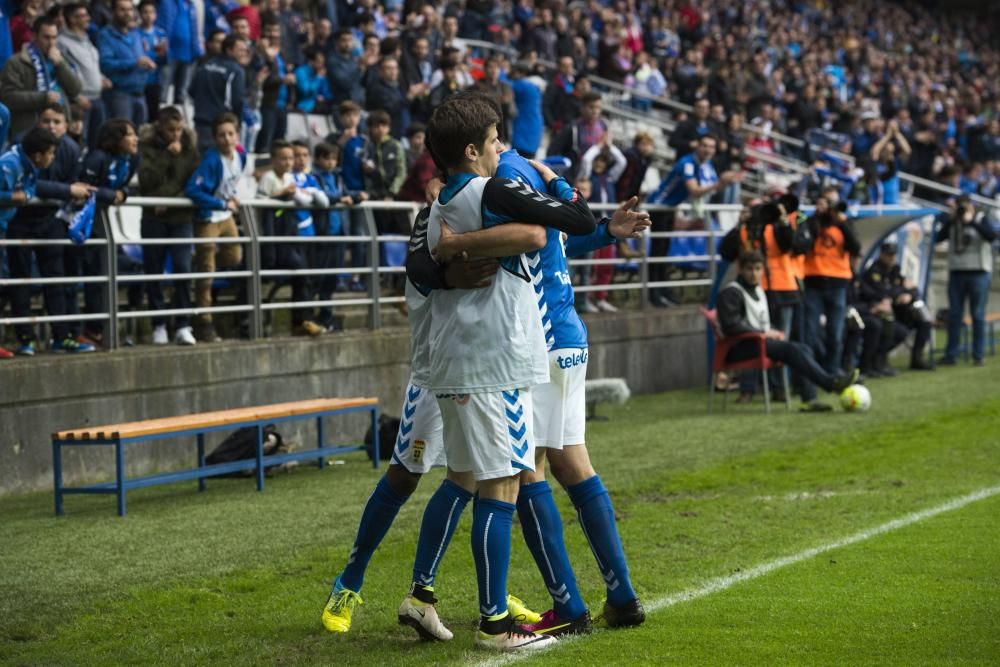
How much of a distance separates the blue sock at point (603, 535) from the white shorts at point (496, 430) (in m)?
0.44

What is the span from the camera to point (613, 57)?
80.3 feet

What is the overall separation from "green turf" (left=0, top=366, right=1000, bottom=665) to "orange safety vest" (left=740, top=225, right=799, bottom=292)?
3.07 metres

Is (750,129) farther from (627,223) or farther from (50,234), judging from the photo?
(627,223)

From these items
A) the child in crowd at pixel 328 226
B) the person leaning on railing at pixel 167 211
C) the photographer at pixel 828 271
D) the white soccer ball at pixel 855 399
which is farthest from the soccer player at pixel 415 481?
the photographer at pixel 828 271

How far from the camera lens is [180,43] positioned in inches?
593

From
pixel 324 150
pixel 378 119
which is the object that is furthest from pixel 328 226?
pixel 378 119

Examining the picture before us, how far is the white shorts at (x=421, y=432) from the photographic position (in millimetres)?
5938

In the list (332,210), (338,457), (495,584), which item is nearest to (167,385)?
(338,457)

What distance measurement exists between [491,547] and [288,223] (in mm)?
7620

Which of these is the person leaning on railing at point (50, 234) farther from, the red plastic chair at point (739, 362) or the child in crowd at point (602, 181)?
the child in crowd at point (602, 181)

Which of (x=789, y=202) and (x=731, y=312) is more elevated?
(x=789, y=202)

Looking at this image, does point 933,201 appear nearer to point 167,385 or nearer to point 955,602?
point 167,385

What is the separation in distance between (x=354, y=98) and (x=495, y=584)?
11.8 metres

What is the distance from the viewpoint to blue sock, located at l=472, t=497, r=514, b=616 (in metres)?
5.51
